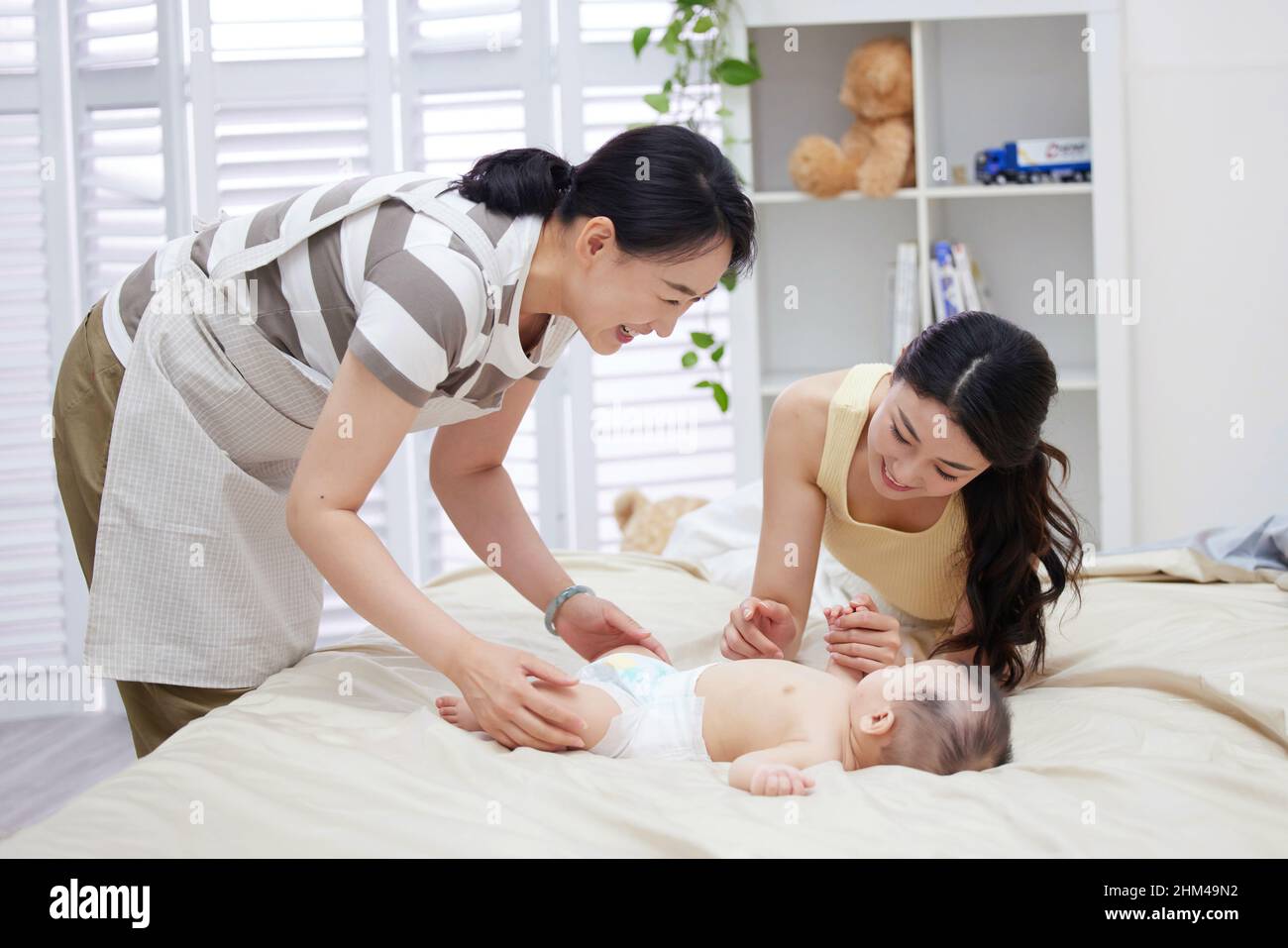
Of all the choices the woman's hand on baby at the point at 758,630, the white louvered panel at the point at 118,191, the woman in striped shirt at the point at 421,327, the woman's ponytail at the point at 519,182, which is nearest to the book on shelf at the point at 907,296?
the woman's hand on baby at the point at 758,630

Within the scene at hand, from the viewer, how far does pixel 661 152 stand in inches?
50.5

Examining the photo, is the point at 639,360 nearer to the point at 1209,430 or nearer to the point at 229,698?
the point at 1209,430

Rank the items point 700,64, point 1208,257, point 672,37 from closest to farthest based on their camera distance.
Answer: point 672,37 < point 700,64 < point 1208,257

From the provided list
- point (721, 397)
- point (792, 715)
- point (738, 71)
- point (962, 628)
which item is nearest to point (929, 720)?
point (792, 715)

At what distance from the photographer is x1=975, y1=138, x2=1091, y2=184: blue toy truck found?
2.88 metres

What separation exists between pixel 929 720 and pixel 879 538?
42 cm

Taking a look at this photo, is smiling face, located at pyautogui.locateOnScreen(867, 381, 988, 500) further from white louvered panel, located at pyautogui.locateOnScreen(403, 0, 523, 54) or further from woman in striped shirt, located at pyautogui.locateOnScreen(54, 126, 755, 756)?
white louvered panel, located at pyautogui.locateOnScreen(403, 0, 523, 54)

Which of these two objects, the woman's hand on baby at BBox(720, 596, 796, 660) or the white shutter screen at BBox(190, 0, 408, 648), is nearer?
the woman's hand on baby at BBox(720, 596, 796, 660)

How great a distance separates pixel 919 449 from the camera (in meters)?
1.40

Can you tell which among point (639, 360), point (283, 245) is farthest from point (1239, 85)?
point (283, 245)

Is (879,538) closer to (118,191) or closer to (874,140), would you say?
Answer: (874,140)

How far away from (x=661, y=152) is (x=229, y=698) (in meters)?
0.82

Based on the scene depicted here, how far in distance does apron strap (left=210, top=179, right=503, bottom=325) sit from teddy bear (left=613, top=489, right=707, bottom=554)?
4.87ft

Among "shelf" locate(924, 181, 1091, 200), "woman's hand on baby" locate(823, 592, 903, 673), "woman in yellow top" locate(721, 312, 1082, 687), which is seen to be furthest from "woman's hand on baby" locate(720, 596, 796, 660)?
"shelf" locate(924, 181, 1091, 200)
